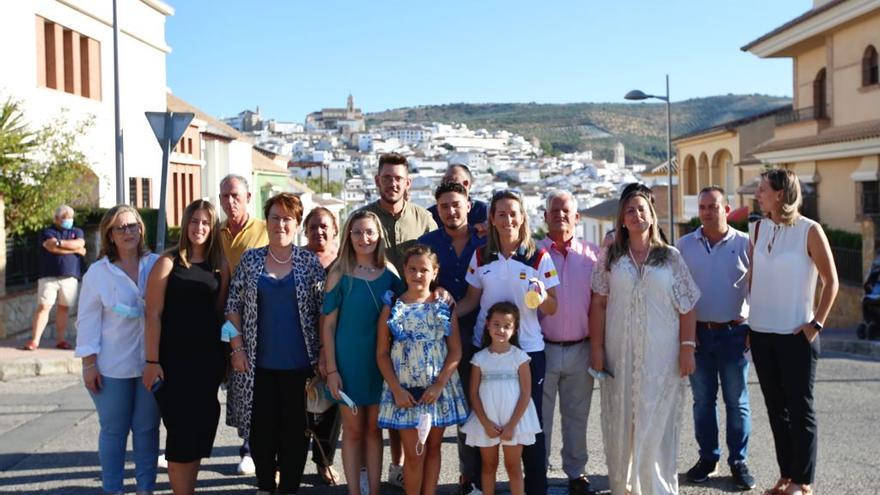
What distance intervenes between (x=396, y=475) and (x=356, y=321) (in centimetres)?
144

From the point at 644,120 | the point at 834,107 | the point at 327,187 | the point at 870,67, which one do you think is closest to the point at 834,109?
the point at 834,107

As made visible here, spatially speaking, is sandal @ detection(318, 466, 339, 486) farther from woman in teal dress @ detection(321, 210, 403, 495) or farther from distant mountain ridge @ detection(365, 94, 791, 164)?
distant mountain ridge @ detection(365, 94, 791, 164)

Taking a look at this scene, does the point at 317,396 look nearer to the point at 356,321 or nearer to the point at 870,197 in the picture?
the point at 356,321

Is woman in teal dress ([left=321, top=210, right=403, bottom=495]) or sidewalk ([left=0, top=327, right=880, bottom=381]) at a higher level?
woman in teal dress ([left=321, top=210, right=403, bottom=495])

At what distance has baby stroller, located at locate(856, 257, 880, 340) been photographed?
13.8 metres

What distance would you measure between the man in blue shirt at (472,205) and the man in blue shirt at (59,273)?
7.45 m

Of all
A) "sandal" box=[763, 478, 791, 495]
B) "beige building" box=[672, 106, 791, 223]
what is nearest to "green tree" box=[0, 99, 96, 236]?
"sandal" box=[763, 478, 791, 495]

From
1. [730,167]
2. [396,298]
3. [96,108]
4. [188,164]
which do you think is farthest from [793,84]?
[396,298]

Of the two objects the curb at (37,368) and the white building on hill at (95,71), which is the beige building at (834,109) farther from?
the white building on hill at (95,71)

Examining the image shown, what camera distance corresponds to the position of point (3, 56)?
18.1 meters

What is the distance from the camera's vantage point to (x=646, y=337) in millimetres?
5684

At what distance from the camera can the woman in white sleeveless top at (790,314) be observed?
18.9 ft

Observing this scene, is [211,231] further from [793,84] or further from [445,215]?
[793,84]

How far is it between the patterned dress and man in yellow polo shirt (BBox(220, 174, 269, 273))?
5.55 feet
